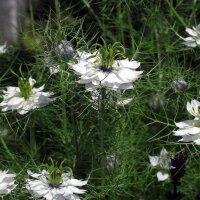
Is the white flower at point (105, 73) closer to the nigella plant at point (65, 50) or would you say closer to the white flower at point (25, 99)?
the nigella plant at point (65, 50)

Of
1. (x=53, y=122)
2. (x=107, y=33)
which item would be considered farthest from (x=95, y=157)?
(x=107, y=33)

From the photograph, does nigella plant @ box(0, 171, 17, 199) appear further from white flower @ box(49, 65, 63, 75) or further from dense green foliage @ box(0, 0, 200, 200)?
white flower @ box(49, 65, 63, 75)

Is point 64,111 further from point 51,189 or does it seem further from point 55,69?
point 51,189

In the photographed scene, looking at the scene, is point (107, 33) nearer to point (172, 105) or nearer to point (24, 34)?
point (24, 34)

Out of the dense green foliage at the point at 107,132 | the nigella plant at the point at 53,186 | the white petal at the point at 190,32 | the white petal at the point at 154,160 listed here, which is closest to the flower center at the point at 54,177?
the nigella plant at the point at 53,186

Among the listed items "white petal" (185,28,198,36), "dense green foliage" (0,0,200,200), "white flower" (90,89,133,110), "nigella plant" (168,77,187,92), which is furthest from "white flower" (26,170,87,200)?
"white petal" (185,28,198,36)

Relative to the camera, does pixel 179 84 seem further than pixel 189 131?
Yes

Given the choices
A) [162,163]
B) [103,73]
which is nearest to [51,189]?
[103,73]
